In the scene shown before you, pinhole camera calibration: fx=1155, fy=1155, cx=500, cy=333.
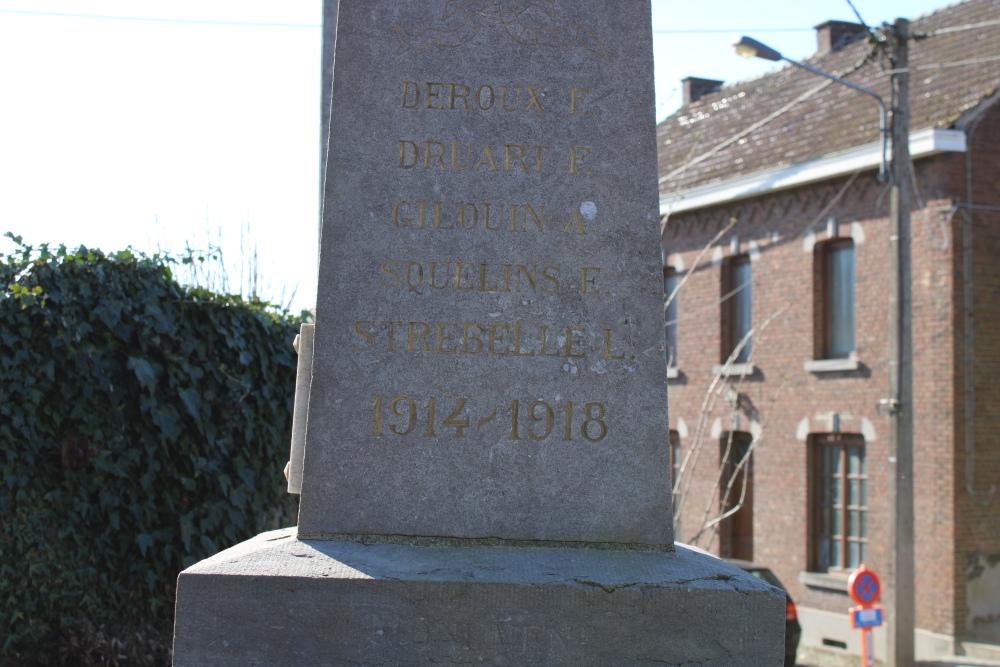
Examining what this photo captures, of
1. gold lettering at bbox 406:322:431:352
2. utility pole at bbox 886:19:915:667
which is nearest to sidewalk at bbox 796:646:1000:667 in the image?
utility pole at bbox 886:19:915:667

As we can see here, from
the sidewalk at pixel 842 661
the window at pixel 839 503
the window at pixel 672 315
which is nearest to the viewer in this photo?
the sidewalk at pixel 842 661

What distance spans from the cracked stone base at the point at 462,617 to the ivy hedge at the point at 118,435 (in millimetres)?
3533

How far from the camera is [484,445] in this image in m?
3.79

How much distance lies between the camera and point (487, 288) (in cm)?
385

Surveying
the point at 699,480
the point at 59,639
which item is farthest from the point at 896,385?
the point at 59,639

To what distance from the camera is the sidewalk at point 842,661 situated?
1591cm

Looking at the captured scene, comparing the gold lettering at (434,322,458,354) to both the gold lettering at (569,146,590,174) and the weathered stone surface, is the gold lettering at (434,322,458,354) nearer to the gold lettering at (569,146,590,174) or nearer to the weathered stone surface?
the weathered stone surface

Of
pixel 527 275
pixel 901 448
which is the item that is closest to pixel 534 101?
pixel 527 275

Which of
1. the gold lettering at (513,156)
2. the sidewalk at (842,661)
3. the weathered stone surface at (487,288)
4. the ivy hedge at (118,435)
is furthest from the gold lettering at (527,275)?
the sidewalk at (842,661)

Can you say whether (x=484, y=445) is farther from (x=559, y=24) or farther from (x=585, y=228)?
(x=559, y=24)

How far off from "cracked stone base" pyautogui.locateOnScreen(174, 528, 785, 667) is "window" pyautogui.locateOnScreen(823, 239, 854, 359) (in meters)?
15.8

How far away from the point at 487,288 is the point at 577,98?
75 centimetres

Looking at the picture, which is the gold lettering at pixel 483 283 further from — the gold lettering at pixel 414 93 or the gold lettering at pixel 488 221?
the gold lettering at pixel 414 93

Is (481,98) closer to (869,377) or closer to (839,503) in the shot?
(869,377)
